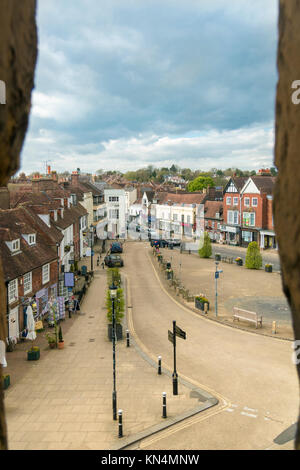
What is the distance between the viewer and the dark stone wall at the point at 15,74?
2488mm

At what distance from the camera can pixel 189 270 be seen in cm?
3922

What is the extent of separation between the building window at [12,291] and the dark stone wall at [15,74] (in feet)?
57.2

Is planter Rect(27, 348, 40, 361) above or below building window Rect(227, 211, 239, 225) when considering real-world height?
below

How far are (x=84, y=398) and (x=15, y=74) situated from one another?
1324cm

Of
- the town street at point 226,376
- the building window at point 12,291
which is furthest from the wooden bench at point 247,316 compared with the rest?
the building window at point 12,291

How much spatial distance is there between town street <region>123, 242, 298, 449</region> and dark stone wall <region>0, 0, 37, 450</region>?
1018cm

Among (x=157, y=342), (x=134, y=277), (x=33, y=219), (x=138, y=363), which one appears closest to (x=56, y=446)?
(x=138, y=363)

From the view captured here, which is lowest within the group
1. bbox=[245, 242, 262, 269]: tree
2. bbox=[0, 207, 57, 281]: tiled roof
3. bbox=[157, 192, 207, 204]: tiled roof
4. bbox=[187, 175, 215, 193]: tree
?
bbox=[245, 242, 262, 269]: tree

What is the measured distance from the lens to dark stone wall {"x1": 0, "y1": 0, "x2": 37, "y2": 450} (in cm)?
249

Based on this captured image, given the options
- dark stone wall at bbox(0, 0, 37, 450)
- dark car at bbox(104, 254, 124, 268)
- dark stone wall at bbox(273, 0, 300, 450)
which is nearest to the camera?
dark stone wall at bbox(273, 0, 300, 450)

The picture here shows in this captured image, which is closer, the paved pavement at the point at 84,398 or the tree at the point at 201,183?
the paved pavement at the point at 84,398

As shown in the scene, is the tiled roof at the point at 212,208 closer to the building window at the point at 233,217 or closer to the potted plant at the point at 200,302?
the building window at the point at 233,217

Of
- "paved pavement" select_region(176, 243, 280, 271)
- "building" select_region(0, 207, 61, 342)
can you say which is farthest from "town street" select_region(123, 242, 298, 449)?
Answer: "paved pavement" select_region(176, 243, 280, 271)

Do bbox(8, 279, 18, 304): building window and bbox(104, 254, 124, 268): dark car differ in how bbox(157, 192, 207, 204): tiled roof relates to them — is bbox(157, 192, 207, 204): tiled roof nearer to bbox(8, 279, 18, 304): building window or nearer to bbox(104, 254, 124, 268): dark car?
bbox(104, 254, 124, 268): dark car
